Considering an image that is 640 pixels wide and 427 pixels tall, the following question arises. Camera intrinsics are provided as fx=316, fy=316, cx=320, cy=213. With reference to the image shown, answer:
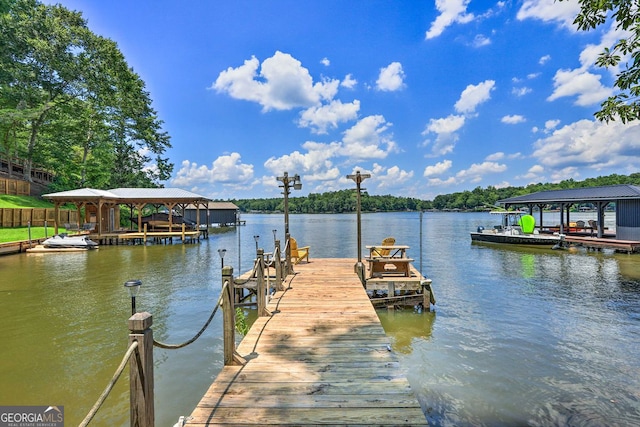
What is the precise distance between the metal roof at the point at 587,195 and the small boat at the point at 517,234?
1.89 metres

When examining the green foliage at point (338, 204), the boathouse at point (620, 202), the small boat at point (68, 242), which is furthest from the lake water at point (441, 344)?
the green foliage at point (338, 204)

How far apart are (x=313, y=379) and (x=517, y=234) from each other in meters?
28.8

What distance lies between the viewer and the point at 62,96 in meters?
32.3

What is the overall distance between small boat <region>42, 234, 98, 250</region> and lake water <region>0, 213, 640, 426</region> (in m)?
7.36

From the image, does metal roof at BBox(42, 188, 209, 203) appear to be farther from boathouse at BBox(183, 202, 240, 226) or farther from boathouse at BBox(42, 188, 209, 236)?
boathouse at BBox(183, 202, 240, 226)

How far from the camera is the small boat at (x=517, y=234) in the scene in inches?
974

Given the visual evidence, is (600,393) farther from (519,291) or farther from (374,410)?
(519,291)

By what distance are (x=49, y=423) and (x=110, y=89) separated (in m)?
38.9

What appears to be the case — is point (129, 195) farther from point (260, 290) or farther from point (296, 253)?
point (260, 290)

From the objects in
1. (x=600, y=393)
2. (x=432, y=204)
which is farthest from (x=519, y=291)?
(x=432, y=204)

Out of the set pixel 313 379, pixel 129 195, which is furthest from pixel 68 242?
pixel 313 379

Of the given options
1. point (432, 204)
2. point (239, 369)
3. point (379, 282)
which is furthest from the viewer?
point (432, 204)

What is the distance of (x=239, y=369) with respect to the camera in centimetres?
404

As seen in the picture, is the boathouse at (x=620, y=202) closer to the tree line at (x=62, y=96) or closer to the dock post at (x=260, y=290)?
the dock post at (x=260, y=290)
